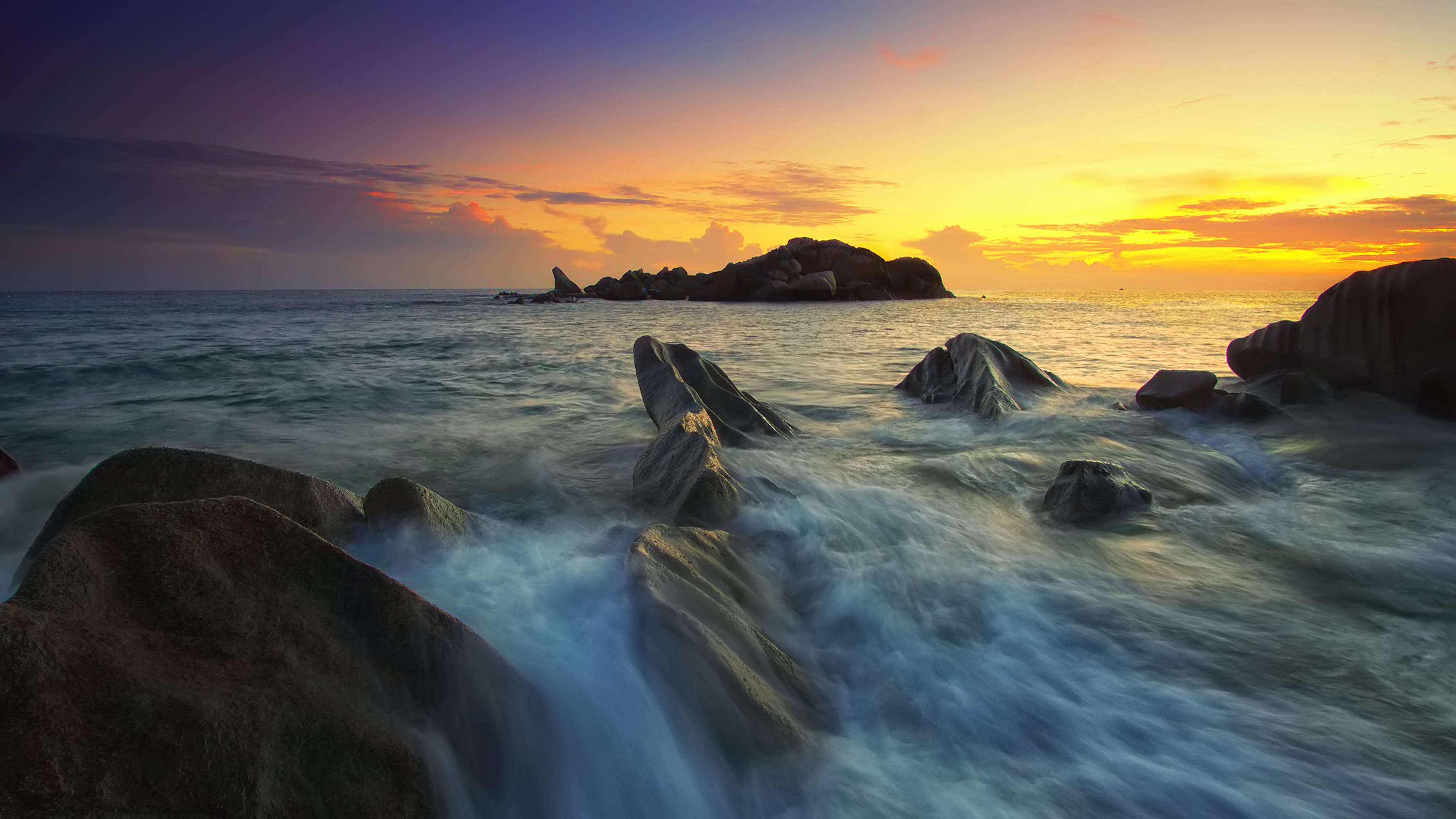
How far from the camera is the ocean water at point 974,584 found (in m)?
2.04

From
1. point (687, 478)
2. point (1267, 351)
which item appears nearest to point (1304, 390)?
point (1267, 351)

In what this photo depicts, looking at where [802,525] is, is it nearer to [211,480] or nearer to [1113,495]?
[1113,495]

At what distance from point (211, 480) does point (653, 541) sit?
1.95 meters

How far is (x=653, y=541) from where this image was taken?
2.85 metres

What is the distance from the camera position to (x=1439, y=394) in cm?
573

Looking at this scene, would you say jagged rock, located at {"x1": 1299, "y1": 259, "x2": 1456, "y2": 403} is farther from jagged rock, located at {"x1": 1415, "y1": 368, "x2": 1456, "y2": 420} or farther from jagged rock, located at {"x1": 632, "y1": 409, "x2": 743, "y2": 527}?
jagged rock, located at {"x1": 632, "y1": 409, "x2": 743, "y2": 527}

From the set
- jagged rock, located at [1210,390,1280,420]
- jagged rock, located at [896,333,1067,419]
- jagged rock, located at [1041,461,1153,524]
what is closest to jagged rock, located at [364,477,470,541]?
jagged rock, located at [1041,461,1153,524]

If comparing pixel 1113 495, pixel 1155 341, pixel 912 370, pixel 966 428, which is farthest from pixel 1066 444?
pixel 1155 341

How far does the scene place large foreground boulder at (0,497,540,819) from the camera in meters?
1.28

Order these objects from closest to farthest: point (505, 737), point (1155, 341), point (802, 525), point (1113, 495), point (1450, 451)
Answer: point (505, 737) < point (802, 525) < point (1113, 495) < point (1450, 451) < point (1155, 341)

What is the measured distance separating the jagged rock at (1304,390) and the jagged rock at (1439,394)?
667mm

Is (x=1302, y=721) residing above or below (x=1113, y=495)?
below

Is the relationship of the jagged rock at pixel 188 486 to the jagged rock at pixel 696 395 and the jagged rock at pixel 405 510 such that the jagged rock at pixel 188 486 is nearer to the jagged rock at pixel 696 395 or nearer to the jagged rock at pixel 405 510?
the jagged rock at pixel 405 510

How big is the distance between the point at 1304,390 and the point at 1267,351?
142 cm
